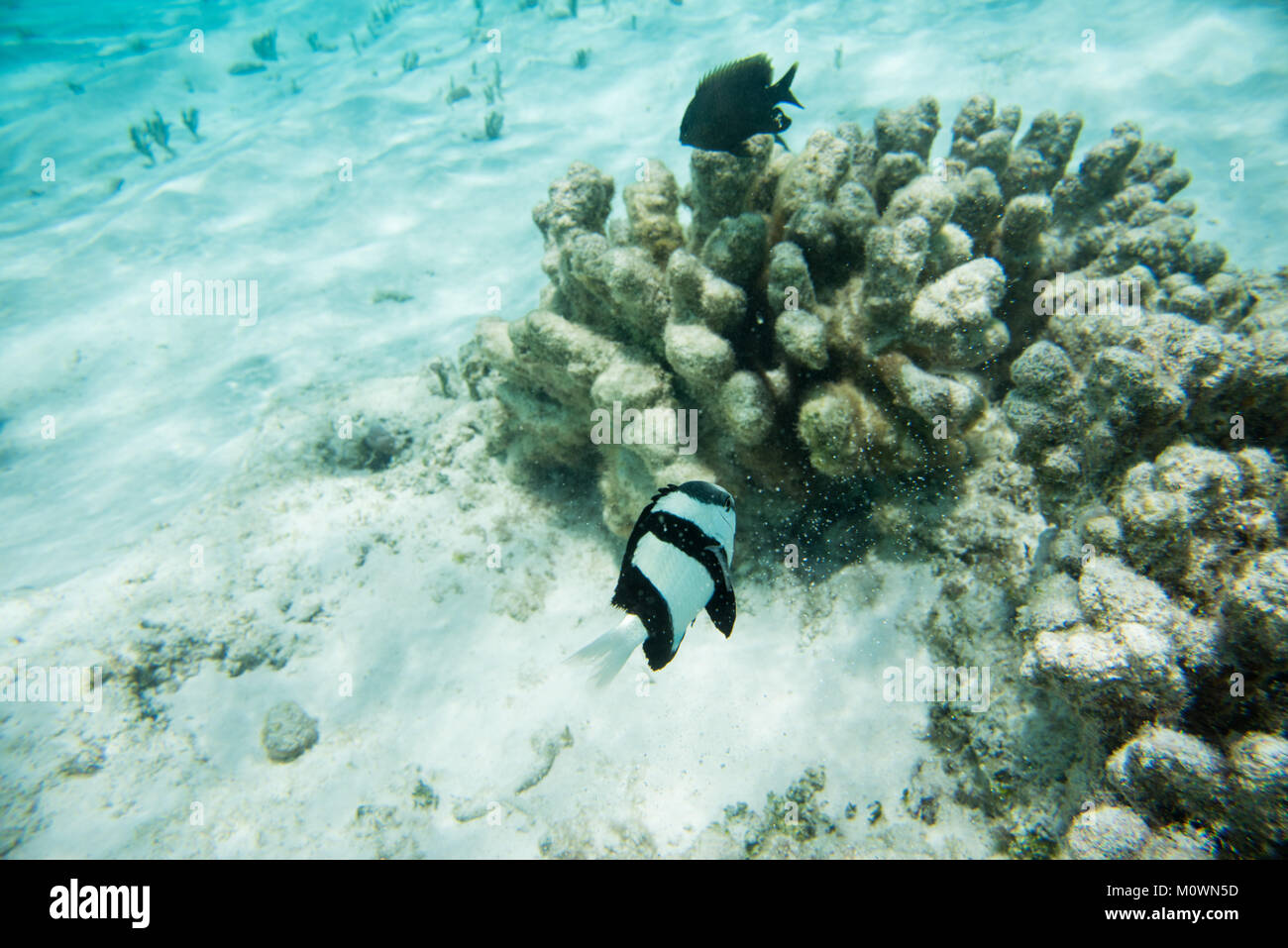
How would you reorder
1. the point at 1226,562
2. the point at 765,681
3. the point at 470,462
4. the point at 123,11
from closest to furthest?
the point at 1226,562 → the point at 765,681 → the point at 470,462 → the point at 123,11

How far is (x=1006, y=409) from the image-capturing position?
3145mm

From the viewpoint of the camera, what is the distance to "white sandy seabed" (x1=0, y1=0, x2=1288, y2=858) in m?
3.36

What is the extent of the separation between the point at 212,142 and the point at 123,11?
78.1 feet

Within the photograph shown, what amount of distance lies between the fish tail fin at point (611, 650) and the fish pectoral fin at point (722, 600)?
10.9 inches

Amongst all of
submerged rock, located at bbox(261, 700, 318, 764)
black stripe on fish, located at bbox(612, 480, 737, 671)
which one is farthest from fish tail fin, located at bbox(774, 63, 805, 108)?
submerged rock, located at bbox(261, 700, 318, 764)

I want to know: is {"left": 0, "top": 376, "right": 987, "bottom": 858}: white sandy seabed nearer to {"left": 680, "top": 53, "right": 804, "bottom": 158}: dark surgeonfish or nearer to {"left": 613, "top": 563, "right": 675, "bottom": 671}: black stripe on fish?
{"left": 613, "top": 563, "right": 675, "bottom": 671}: black stripe on fish

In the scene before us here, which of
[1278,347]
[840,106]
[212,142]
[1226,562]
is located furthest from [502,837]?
[212,142]

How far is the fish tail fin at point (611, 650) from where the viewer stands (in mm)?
1403

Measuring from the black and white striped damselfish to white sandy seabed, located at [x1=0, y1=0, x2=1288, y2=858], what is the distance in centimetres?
204

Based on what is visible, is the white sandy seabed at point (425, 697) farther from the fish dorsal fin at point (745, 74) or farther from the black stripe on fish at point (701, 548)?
the fish dorsal fin at point (745, 74)

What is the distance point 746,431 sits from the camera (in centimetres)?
310

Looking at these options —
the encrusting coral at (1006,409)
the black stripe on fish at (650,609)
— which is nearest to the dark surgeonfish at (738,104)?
the encrusting coral at (1006,409)
